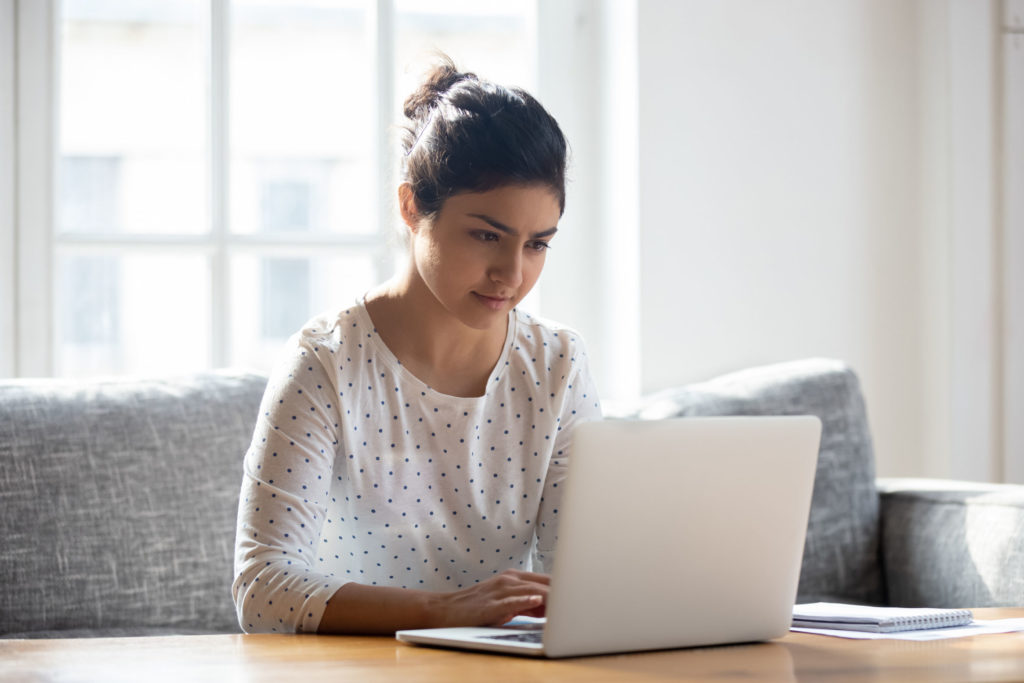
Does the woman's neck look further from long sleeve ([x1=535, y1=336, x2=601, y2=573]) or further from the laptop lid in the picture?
the laptop lid

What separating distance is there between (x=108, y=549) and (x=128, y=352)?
0.70m

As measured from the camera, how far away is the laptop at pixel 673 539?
0.90 m

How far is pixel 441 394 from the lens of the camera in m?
1.44

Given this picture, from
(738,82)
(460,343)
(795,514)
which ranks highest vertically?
(738,82)

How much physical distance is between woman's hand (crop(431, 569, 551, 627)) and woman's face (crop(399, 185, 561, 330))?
402mm

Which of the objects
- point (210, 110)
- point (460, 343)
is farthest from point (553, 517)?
point (210, 110)

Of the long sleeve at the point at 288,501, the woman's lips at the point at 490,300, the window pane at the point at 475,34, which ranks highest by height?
the window pane at the point at 475,34

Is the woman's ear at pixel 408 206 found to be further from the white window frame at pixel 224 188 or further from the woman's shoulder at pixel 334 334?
the white window frame at pixel 224 188

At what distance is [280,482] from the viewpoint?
48.8 inches

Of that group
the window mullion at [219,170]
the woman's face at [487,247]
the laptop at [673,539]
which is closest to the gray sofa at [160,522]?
the window mullion at [219,170]

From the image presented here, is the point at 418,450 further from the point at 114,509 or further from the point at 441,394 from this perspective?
the point at 114,509

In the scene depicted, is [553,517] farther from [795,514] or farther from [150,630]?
[150,630]

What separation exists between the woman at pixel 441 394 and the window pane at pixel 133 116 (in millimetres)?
1051

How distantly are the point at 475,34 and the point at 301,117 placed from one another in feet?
1.46
